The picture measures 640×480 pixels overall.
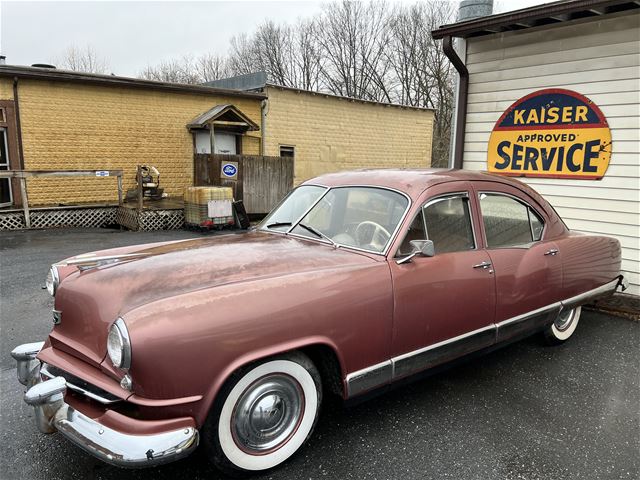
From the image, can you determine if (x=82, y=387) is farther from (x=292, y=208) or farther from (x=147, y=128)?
(x=147, y=128)

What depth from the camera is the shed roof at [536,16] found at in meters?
5.17

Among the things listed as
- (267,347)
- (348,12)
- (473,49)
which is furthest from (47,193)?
(348,12)

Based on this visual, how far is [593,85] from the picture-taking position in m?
5.73

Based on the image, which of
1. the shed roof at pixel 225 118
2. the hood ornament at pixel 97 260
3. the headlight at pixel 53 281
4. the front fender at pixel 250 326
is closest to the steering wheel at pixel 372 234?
the front fender at pixel 250 326

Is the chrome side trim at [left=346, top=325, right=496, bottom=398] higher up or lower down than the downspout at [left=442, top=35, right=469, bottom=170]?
lower down

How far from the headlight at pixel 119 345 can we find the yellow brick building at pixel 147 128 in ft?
38.6

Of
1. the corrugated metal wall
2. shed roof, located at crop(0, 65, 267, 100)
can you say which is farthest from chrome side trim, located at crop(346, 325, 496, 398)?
shed roof, located at crop(0, 65, 267, 100)

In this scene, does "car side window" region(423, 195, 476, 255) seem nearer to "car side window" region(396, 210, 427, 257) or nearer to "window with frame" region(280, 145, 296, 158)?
"car side window" region(396, 210, 427, 257)

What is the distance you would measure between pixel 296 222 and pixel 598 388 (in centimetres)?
276

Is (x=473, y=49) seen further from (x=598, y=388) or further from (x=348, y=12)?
(x=348, y=12)

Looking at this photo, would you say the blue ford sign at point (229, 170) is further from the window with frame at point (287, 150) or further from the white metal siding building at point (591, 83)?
the white metal siding building at point (591, 83)

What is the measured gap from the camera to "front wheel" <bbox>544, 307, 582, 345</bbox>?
436 centimetres

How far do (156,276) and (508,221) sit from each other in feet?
9.49

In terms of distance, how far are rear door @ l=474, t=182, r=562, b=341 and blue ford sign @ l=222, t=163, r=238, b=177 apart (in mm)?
9566
